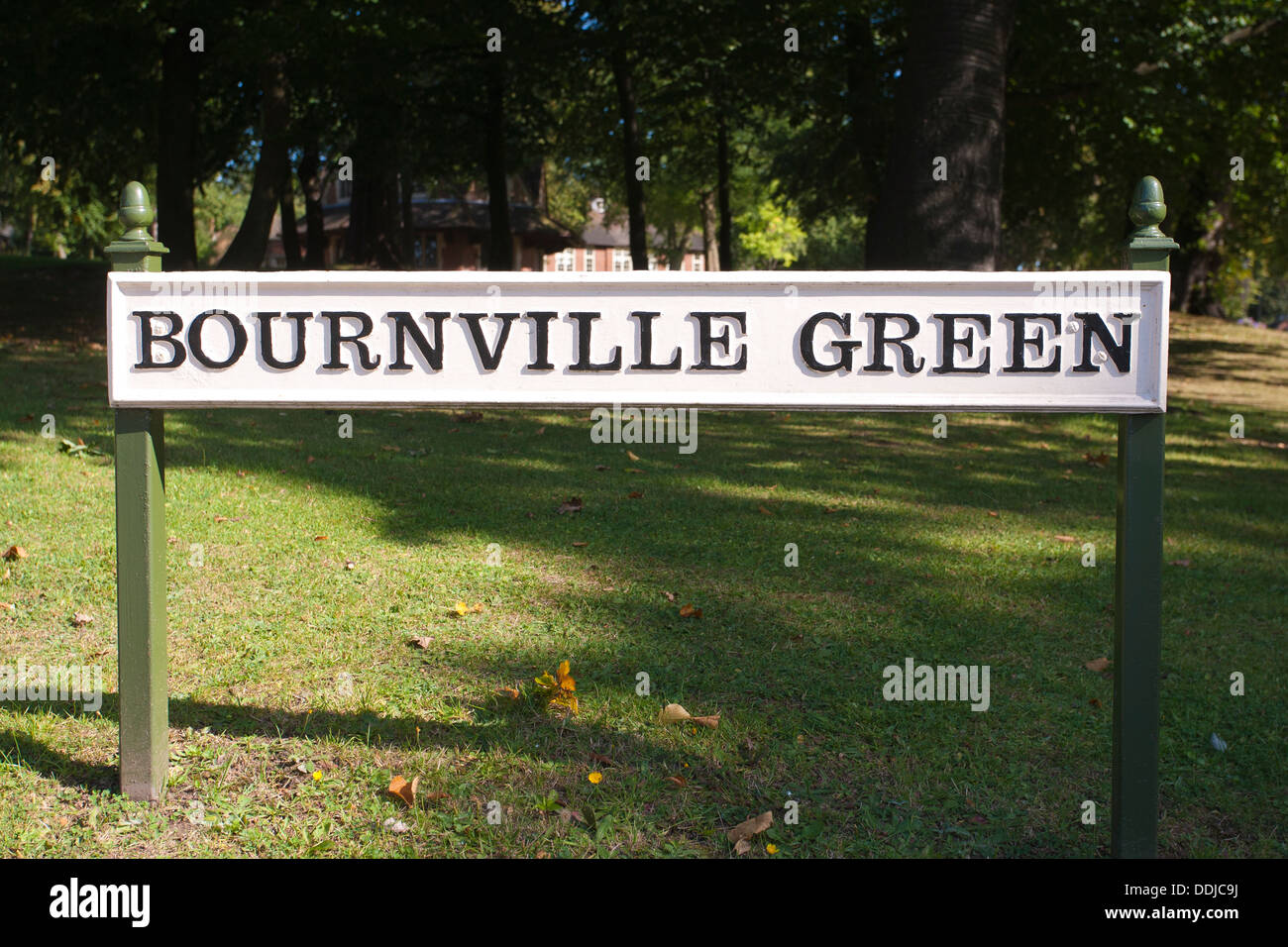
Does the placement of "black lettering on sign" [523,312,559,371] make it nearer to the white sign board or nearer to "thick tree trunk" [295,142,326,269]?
the white sign board

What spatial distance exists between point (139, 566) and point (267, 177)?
15.5 meters

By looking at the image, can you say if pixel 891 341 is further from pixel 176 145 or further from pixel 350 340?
pixel 176 145

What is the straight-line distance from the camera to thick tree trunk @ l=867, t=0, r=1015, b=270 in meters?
12.2

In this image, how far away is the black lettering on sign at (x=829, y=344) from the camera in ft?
10.00

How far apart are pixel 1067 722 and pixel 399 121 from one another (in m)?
22.3

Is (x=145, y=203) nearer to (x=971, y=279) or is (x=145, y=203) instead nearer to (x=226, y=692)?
(x=226, y=692)

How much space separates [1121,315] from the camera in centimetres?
294

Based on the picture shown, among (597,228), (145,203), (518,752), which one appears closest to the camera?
(145,203)

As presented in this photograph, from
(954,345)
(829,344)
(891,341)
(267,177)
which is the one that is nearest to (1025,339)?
(954,345)

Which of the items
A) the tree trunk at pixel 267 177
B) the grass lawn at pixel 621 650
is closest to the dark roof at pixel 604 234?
the tree trunk at pixel 267 177

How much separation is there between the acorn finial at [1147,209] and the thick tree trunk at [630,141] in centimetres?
1924

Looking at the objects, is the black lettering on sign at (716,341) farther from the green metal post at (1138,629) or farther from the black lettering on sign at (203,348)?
the black lettering on sign at (203,348)

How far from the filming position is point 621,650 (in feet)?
14.9
